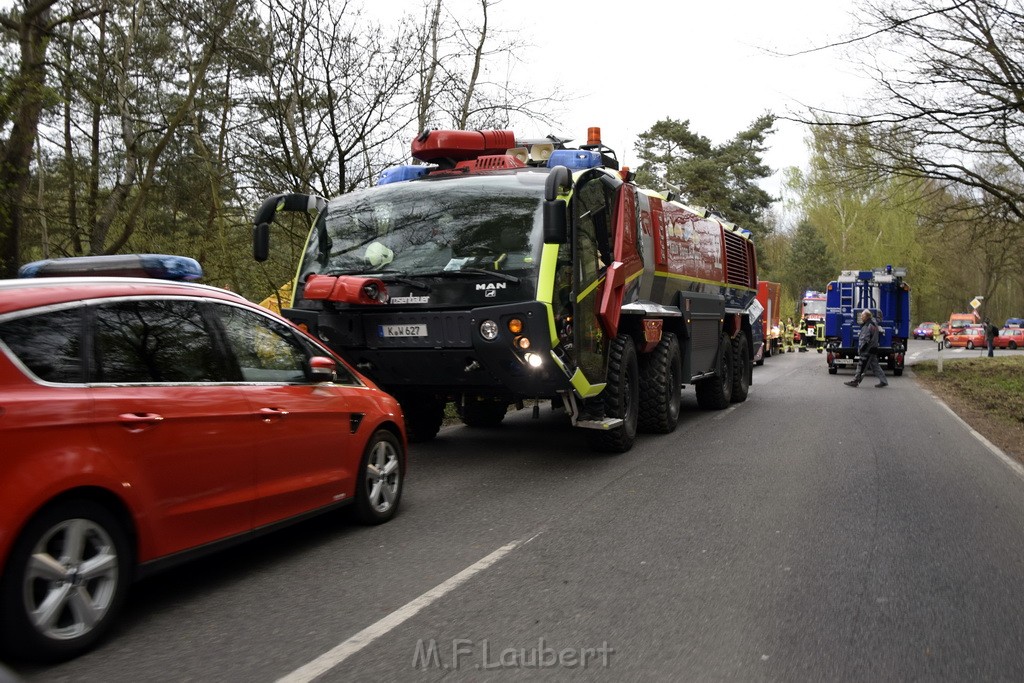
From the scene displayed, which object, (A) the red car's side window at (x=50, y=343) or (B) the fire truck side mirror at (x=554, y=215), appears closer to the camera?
(A) the red car's side window at (x=50, y=343)

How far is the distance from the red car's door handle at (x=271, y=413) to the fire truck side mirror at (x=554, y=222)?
2997 mm

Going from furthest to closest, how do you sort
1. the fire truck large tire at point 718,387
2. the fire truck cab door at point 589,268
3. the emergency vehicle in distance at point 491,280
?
the fire truck large tire at point 718,387, the fire truck cab door at point 589,268, the emergency vehicle in distance at point 491,280

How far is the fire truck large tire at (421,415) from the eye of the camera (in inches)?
382

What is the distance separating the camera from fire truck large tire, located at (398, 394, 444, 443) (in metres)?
9.70

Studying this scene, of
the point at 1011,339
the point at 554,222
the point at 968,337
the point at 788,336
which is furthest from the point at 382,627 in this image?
the point at 1011,339

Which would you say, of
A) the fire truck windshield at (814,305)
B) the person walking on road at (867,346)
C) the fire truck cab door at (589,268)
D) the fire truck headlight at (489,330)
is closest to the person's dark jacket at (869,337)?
the person walking on road at (867,346)

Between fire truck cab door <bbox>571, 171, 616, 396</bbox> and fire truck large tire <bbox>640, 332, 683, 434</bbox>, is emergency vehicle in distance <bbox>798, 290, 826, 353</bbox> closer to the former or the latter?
fire truck large tire <bbox>640, 332, 683, 434</bbox>

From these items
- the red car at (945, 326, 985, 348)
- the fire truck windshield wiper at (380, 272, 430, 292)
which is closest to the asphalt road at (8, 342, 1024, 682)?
the fire truck windshield wiper at (380, 272, 430, 292)

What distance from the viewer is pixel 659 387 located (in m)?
10.3

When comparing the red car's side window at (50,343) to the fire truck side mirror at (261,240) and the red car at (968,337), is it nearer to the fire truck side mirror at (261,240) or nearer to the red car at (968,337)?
the fire truck side mirror at (261,240)

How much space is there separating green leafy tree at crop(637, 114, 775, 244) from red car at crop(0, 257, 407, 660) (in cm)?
3896

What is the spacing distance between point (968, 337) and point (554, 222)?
50.5 meters

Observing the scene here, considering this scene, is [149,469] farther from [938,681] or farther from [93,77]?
[93,77]

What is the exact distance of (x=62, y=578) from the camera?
3633 mm
